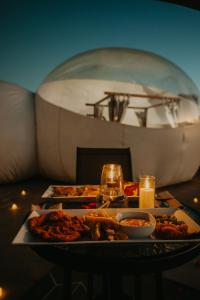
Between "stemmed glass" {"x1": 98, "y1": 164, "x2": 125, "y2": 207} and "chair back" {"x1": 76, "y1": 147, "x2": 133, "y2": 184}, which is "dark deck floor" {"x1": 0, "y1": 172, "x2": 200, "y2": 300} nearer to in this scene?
"stemmed glass" {"x1": 98, "y1": 164, "x2": 125, "y2": 207}

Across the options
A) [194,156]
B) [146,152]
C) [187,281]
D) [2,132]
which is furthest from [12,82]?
[187,281]

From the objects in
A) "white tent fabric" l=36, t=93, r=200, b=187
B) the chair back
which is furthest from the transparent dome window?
the chair back

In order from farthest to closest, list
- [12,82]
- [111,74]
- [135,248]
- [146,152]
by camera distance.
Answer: [111,74] < [12,82] < [146,152] < [135,248]

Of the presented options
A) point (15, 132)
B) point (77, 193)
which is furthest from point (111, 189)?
point (15, 132)

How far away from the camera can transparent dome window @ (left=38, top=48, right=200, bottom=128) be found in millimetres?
3682

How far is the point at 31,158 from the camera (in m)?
3.46

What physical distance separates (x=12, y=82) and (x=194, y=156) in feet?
8.50

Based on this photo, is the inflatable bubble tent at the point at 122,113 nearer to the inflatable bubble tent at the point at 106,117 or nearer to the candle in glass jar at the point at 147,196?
the inflatable bubble tent at the point at 106,117

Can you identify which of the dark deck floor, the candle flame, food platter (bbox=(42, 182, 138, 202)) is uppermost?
the candle flame

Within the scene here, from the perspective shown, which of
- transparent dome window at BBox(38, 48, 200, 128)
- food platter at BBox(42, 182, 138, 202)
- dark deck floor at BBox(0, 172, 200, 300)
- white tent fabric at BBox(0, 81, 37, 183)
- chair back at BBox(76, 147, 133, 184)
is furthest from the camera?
transparent dome window at BBox(38, 48, 200, 128)

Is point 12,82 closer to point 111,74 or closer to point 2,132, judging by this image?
point 2,132

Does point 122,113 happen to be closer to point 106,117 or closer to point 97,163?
point 106,117

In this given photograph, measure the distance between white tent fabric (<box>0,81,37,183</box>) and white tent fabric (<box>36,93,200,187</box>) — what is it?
129 mm

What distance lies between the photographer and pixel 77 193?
969 mm
